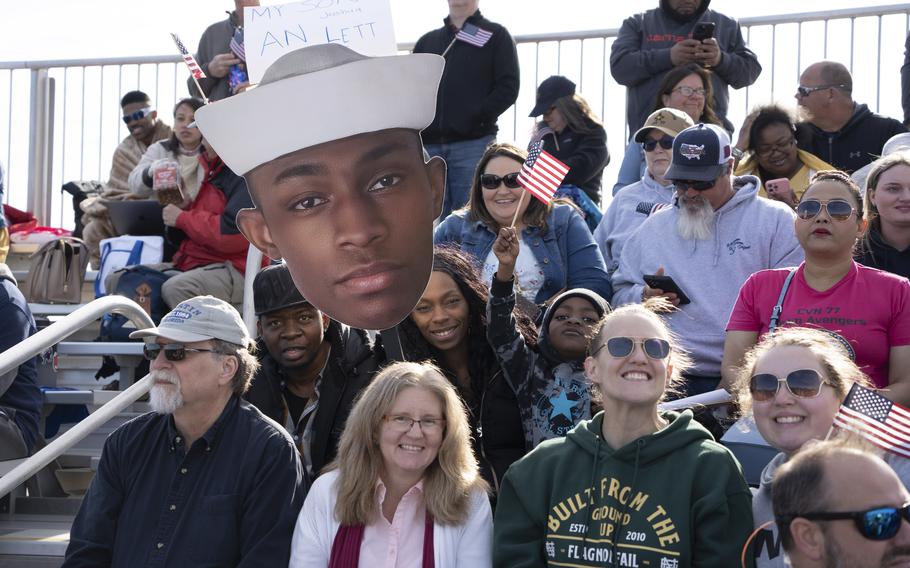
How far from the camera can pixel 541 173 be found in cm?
432

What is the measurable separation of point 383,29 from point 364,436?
1.29 metres

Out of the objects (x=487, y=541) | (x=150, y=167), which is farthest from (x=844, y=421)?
(x=150, y=167)

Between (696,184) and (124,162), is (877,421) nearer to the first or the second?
(696,184)

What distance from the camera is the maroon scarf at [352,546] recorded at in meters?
3.84

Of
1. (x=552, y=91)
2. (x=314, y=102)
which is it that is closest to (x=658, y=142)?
(x=552, y=91)

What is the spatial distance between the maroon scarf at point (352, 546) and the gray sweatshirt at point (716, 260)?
138cm

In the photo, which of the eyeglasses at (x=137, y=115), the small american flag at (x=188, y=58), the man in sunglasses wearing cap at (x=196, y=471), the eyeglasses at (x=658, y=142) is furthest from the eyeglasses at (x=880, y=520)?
the eyeglasses at (x=137, y=115)

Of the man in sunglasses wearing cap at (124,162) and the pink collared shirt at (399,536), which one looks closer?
the pink collared shirt at (399,536)

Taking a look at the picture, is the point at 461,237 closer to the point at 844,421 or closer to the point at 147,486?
the point at 147,486

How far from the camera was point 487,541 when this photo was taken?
3848 mm

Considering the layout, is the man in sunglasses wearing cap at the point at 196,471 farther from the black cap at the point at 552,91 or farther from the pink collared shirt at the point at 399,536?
the black cap at the point at 552,91

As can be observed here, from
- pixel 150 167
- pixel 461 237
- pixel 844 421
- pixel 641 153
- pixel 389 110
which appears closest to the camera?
pixel 844 421

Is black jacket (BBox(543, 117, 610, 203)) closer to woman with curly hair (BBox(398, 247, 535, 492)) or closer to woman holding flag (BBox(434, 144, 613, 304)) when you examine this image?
woman holding flag (BBox(434, 144, 613, 304))

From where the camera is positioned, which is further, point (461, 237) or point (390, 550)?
point (461, 237)
